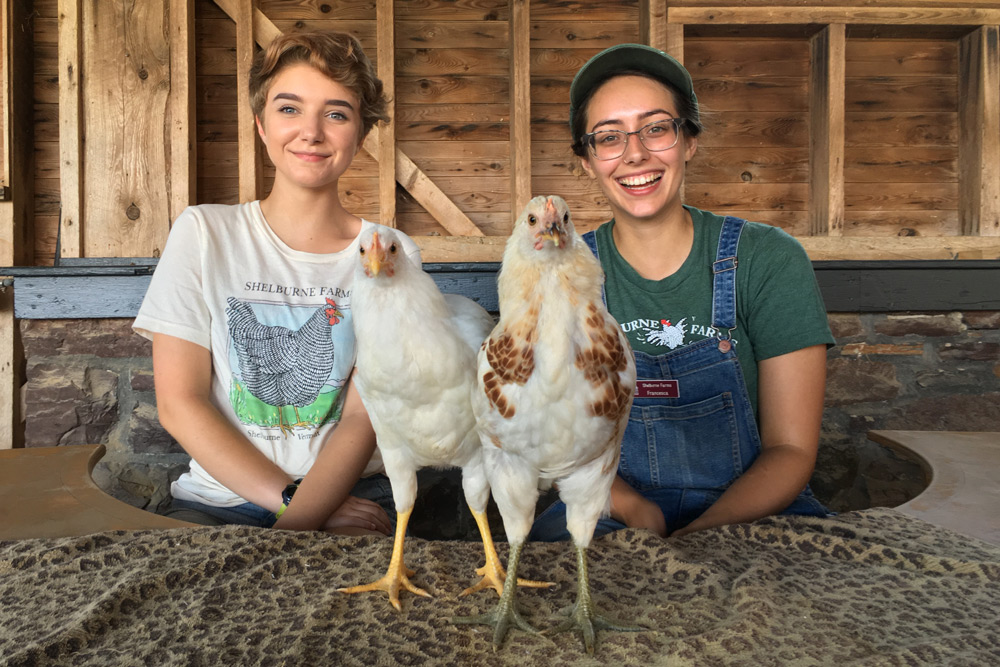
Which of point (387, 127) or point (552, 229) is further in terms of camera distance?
point (387, 127)

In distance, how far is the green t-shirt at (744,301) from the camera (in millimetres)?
1428

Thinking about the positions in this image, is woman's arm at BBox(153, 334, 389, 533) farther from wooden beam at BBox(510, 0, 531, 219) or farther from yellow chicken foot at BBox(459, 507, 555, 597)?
wooden beam at BBox(510, 0, 531, 219)

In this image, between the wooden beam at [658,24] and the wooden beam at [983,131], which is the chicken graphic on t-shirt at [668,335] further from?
the wooden beam at [983,131]

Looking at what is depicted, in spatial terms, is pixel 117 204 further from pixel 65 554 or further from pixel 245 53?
pixel 65 554

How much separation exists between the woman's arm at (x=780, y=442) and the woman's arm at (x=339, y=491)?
68cm

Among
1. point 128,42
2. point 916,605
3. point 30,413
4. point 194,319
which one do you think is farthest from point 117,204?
point 916,605

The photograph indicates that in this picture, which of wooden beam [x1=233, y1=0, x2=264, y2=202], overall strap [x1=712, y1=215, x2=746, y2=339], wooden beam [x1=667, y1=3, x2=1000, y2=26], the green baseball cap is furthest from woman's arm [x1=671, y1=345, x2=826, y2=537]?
wooden beam [x1=233, y1=0, x2=264, y2=202]

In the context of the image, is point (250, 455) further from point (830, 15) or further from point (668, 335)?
point (830, 15)

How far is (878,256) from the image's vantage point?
2.91m

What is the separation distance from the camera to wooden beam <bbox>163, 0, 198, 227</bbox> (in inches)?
107

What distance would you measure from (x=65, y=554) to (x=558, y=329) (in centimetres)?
89

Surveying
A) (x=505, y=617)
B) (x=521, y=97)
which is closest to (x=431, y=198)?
(x=521, y=97)

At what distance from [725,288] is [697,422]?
31 centimetres

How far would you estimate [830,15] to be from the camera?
2896mm
